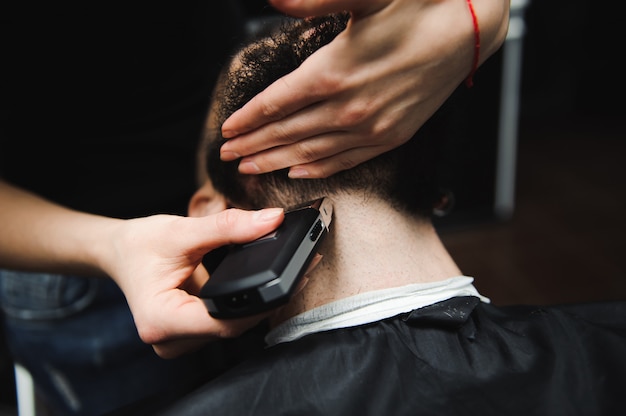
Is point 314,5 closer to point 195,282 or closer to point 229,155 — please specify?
point 229,155

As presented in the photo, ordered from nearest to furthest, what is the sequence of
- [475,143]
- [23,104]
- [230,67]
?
[230,67], [23,104], [475,143]

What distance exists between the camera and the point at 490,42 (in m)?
0.68

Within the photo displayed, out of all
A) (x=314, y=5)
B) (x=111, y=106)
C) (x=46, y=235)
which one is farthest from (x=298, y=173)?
(x=111, y=106)

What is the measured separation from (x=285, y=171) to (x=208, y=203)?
0.75ft

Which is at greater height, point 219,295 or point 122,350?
point 219,295

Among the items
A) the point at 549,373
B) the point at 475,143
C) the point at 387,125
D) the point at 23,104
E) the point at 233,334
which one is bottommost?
the point at 475,143

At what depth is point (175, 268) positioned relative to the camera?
671 millimetres

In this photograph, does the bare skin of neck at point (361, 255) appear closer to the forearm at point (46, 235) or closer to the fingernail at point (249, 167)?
the fingernail at point (249, 167)

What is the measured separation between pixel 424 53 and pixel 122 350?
39.4 inches

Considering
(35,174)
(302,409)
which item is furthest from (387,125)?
(35,174)

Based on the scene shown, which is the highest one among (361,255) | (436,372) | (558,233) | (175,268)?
(175,268)

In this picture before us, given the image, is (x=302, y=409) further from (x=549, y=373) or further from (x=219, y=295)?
(x=549, y=373)

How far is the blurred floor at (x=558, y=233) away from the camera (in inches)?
84.3

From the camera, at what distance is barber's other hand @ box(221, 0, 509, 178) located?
0.60 m
